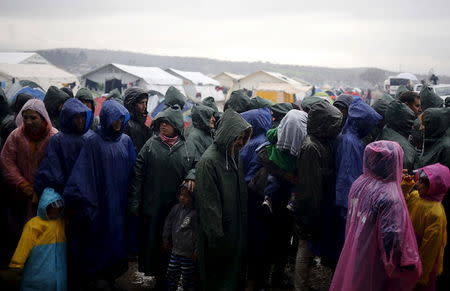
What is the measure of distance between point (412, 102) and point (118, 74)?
2698cm

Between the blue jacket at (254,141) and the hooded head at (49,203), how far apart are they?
202cm

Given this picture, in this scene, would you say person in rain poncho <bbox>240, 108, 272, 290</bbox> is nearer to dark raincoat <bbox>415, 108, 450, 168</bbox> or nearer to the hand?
the hand

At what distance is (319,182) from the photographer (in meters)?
4.25

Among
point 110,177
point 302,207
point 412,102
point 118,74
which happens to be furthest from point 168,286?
point 118,74

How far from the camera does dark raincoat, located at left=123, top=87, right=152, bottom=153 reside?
19.9 ft

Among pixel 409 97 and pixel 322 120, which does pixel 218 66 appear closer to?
pixel 409 97

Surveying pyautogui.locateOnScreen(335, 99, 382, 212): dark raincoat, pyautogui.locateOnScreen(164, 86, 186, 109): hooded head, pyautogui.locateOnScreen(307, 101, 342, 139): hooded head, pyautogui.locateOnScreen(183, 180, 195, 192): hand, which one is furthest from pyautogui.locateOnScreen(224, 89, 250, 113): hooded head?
pyautogui.locateOnScreen(183, 180, 195, 192): hand

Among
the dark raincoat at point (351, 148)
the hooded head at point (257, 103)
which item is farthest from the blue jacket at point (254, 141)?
the hooded head at point (257, 103)

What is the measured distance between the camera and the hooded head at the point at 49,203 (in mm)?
4199

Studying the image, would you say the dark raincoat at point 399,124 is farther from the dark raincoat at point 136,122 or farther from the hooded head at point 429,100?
the dark raincoat at point 136,122

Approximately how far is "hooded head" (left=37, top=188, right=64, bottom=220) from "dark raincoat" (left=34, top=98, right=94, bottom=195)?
11 centimetres

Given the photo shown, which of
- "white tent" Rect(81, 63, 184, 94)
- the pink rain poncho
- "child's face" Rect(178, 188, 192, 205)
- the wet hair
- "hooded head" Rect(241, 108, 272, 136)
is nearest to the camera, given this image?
the pink rain poncho

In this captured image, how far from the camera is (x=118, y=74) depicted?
30766 mm

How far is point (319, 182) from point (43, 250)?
2.81 metres
